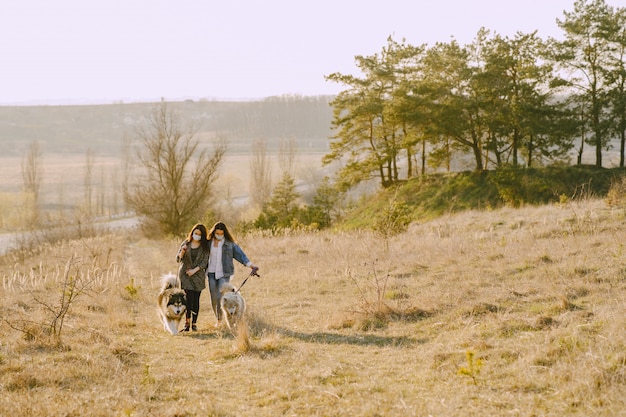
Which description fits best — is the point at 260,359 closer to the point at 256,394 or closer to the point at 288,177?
the point at 256,394

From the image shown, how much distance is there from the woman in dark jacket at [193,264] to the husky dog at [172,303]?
23cm

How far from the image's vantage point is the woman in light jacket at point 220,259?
30.5 feet

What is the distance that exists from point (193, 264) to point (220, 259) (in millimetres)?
536

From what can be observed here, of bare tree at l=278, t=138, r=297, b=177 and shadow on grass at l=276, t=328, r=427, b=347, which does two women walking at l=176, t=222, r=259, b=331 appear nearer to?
shadow on grass at l=276, t=328, r=427, b=347

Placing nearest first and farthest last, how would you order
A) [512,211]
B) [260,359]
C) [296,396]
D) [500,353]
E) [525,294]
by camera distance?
[296,396]
[500,353]
[260,359]
[525,294]
[512,211]

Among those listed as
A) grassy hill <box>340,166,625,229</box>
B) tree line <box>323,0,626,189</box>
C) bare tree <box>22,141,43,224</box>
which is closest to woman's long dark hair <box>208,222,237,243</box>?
grassy hill <box>340,166,625,229</box>

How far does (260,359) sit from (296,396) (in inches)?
60.1

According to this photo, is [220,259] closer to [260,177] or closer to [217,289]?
[217,289]

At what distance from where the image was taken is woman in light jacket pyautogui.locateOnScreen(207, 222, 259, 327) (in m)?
9.29

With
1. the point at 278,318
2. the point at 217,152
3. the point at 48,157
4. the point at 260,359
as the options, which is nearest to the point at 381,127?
the point at 217,152

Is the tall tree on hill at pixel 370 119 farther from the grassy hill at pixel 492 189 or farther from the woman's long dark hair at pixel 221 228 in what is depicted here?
the woman's long dark hair at pixel 221 228

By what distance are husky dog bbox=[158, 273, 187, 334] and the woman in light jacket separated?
60 cm

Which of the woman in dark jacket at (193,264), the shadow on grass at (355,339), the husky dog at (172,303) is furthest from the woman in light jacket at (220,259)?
the shadow on grass at (355,339)

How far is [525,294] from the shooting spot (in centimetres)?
902
